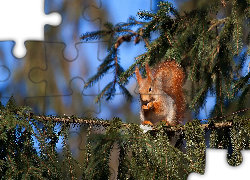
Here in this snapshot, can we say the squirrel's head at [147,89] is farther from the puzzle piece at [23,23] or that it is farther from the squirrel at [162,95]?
the puzzle piece at [23,23]

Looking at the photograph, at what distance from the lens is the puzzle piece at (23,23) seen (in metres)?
0.98

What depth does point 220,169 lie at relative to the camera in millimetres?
655

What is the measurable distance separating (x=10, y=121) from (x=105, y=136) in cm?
21

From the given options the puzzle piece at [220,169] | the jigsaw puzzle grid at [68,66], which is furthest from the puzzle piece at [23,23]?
the puzzle piece at [220,169]

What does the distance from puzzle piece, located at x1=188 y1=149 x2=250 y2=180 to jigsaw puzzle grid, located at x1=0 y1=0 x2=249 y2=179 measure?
680 millimetres

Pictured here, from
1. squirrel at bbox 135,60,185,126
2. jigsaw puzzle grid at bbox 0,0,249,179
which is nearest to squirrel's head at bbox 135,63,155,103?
squirrel at bbox 135,60,185,126

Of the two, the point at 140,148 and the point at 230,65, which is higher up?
the point at 230,65

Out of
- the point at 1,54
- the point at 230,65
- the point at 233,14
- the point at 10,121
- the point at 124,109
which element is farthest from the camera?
the point at 1,54

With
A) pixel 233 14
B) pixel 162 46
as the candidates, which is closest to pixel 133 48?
pixel 162 46

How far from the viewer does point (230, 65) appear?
115cm

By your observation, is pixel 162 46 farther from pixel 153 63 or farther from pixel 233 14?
pixel 233 14

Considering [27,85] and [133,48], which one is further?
[27,85]

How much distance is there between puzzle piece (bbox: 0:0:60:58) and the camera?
98cm

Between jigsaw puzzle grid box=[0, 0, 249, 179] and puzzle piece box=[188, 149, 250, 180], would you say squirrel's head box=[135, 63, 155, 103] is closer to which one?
jigsaw puzzle grid box=[0, 0, 249, 179]
